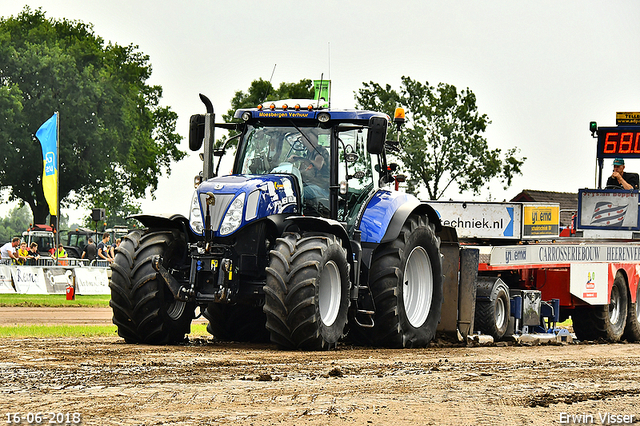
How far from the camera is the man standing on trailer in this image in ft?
60.3

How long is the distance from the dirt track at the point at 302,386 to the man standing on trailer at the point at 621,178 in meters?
8.55

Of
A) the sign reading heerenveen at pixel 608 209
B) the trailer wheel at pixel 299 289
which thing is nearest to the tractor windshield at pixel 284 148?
the trailer wheel at pixel 299 289

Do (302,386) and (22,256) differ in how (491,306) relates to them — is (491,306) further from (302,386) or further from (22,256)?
(22,256)

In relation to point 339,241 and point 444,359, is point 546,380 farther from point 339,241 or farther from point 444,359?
point 339,241

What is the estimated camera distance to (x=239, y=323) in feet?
40.5

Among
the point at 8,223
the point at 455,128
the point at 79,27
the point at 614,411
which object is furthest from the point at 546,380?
the point at 8,223

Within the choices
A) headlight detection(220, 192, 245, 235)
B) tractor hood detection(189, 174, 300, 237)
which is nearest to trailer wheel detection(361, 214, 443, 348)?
tractor hood detection(189, 174, 300, 237)

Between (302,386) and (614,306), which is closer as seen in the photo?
(302,386)

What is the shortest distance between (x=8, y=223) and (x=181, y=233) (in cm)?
16286

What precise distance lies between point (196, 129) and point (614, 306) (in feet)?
30.3

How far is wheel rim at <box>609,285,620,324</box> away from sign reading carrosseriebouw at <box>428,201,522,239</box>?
2747 mm

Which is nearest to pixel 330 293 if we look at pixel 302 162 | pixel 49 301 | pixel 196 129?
pixel 302 162

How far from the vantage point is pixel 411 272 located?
1230 centimetres

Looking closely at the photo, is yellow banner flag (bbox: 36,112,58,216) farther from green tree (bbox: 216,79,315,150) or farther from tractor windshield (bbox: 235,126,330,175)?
tractor windshield (bbox: 235,126,330,175)
